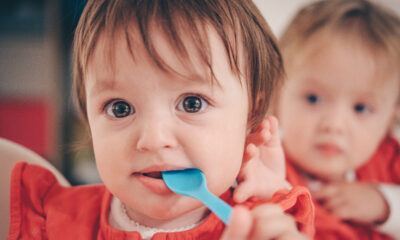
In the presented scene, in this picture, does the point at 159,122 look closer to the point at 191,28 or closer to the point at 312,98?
the point at 191,28

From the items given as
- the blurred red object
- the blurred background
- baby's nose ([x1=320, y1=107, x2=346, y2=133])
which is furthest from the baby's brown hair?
the blurred red object

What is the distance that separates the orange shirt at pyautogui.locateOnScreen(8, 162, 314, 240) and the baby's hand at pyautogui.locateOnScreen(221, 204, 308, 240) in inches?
4.1

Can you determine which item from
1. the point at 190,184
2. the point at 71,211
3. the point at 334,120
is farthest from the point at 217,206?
the point at 334,120

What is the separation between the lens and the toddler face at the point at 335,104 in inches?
29.2

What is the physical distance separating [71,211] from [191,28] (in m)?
0.34

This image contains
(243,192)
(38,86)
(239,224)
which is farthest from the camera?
(38,86)

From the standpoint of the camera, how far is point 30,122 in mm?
2162

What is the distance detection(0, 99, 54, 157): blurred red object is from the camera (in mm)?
2145

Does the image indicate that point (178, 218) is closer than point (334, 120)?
Yes

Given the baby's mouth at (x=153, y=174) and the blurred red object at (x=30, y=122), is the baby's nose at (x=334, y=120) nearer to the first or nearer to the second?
the baby's mouth at (x=153, y=174)

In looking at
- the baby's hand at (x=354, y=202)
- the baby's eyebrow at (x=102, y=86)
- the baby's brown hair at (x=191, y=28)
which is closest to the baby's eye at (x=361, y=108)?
the baby's hand at (x=354, y=202)

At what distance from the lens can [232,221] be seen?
35 cm

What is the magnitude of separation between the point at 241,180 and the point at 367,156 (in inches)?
15.0

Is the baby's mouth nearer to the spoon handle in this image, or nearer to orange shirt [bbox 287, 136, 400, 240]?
the spoon handle
